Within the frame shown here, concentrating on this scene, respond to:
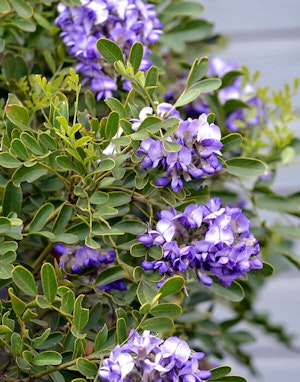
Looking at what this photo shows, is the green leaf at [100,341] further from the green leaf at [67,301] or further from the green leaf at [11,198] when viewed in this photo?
the green leaf at [11,198]

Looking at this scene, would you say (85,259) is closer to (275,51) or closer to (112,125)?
(112,125)

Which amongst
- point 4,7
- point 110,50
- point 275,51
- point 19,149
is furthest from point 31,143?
point 275,51

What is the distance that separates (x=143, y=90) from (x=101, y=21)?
159 mm

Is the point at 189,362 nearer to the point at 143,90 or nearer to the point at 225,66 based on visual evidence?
the point at 143,90

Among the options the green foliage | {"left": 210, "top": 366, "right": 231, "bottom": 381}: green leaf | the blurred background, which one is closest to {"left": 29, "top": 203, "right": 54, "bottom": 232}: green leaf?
the green foliage

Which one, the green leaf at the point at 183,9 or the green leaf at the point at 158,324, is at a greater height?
the green leaf at the point at 183,9

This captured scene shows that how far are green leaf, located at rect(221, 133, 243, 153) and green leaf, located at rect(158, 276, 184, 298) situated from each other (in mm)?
171

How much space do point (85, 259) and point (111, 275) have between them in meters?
0.04

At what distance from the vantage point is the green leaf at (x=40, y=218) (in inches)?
30.4

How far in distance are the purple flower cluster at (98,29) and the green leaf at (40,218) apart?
17 cm

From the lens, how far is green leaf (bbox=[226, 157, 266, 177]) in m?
0.79

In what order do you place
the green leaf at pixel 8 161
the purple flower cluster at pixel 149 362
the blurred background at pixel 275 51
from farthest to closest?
1. the blurred background at pixel 275 51
2. the green leaf at pixel 8 161
3. the purple flower cluster at pixel 149 362

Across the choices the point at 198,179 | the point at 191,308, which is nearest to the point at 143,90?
the point at 198,179

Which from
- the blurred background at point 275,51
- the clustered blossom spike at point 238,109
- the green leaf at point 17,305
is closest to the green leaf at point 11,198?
the green leaf at point 17,305
